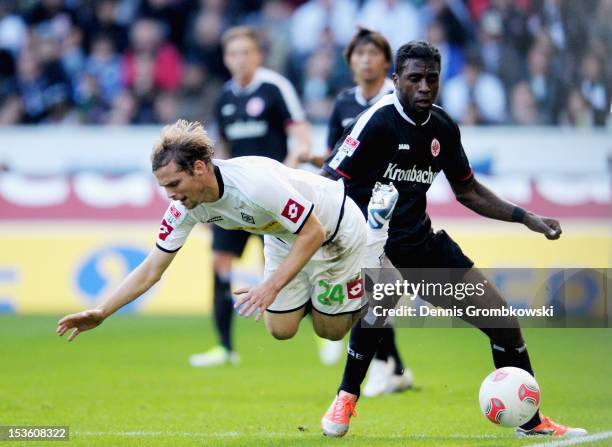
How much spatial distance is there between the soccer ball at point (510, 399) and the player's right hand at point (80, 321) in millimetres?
2108

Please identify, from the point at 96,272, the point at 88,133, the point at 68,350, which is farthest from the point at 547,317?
the point at 88,133

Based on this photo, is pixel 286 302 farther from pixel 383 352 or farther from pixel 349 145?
pixel 383 352

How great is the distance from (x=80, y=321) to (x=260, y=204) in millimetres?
1121

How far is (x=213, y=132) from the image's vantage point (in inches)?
585

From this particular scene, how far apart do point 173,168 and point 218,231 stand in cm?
451

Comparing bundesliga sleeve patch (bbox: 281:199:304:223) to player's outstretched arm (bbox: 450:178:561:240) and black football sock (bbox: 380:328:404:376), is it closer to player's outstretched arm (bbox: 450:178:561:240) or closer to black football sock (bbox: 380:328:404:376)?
player's outstretched arm (bbox: 450:178:561:240)

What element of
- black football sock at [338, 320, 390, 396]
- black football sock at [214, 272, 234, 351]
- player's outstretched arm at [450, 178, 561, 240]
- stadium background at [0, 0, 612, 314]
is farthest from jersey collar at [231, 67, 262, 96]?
black football sock at [338, 320, 390, 396]

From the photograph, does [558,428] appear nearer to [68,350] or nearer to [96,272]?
[68,350]

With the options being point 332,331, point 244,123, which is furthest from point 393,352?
point 244,123

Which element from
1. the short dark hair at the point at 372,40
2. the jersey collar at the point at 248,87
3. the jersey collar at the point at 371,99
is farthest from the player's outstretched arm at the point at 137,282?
the jersey collar at the point at 248,87

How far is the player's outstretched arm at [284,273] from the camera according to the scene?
216 inches

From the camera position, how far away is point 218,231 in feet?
33.4

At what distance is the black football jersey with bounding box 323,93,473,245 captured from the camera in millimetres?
6484

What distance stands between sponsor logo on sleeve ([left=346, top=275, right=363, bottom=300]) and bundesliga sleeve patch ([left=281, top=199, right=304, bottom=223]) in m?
0.89
